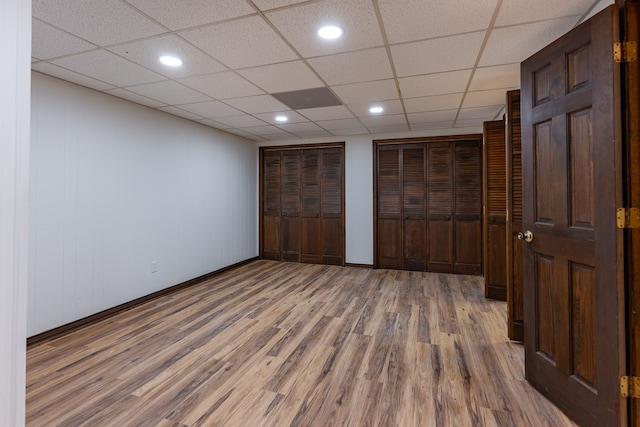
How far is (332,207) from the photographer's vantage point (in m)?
6.03

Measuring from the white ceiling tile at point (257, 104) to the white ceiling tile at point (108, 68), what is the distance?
35.5 inches

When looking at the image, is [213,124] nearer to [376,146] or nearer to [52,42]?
[52,42]

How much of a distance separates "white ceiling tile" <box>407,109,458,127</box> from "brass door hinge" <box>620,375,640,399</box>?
11.1 ft

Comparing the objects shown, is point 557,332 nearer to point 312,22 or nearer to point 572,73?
point 572,73

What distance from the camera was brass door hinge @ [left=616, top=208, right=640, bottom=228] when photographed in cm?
151

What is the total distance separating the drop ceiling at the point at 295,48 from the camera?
6.20ft

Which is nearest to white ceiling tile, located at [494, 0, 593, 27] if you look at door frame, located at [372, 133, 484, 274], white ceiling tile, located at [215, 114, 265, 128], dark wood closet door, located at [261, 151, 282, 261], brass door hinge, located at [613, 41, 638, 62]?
brass door hinge, located at [613, 41, 638, 62]

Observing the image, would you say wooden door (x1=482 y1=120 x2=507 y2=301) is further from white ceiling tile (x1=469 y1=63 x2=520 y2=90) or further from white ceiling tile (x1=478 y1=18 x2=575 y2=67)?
white ceiling tile (x1=478 y1=18 x2=575 y2=67)

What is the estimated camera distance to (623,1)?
1.56 metres

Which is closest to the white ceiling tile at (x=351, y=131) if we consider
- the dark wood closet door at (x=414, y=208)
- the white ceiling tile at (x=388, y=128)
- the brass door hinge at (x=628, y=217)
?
the white ceiling tile at (x=388, y=128)

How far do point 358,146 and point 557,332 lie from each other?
4425 mm

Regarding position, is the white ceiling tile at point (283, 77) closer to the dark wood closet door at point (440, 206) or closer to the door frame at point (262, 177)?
the door frame at point (262, 177)

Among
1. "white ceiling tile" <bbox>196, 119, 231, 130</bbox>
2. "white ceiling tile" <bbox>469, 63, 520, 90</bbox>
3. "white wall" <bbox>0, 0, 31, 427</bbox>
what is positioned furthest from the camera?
"white ceiling tile" <bbox>196, 119, 231, 130</bbox>

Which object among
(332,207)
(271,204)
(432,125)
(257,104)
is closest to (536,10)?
(257,104)
